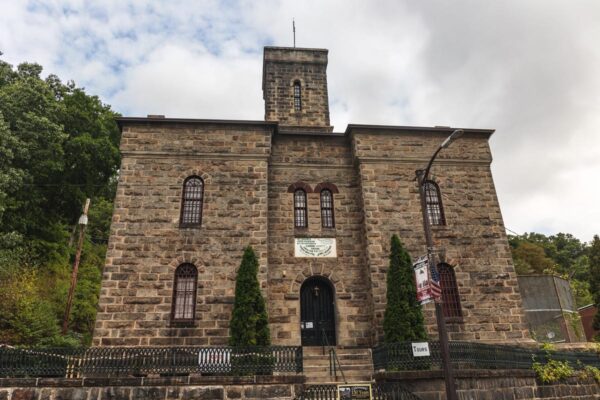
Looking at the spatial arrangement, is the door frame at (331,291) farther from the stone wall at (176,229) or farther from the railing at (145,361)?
the railing at (145,361)

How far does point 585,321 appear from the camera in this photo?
29906mm

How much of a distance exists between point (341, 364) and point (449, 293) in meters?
5.10

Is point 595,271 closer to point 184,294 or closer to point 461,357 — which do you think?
point 461,357

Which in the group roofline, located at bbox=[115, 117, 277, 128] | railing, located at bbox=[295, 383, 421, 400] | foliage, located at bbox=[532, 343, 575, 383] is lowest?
railing, located at bbox=[295, 383, 421, 400]

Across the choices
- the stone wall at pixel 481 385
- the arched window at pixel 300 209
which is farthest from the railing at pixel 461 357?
the arched window at pixel 300 209

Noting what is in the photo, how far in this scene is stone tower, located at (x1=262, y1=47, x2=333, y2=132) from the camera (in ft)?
70.3

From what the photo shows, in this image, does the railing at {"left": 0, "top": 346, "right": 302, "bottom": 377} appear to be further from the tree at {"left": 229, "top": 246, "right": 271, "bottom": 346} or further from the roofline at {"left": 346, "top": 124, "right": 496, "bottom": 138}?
the roofline at {"left": 346, "top": 124, "right": 496, "bottom": 138}

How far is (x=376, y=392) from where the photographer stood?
10609mm

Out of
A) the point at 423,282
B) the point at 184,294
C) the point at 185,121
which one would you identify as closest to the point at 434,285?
the point at 423,282

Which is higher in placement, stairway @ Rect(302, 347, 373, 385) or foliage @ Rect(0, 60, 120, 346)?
foliage @ Rect(0, 60, 120, 346)

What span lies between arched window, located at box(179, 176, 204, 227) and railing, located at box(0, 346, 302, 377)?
204 inches

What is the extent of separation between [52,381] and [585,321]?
33.2 meters

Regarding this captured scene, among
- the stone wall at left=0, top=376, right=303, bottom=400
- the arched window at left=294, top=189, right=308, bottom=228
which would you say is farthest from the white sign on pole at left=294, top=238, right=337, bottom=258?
the stone wall at left=0, top=376, right=303, bottom=400

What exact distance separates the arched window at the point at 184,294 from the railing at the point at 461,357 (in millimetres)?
6488
